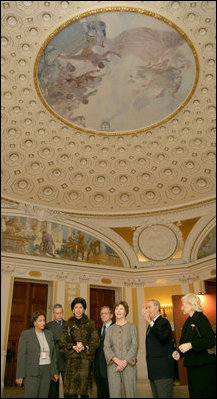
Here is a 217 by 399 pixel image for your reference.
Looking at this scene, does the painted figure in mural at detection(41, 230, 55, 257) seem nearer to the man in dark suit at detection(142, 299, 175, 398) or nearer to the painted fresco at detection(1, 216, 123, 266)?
the painted fresco at detection(1, 216, 123, 266)

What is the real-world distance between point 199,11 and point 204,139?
239 inches

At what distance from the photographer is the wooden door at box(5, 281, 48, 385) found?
14.5m

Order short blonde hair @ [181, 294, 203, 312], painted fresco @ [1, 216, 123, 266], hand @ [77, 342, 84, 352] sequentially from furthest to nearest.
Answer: painted fresco @ [1, 216, 123, 266]
hand @ [77, 342, 84, 352]
short blonde hair @ [181, 294, 203, 312]

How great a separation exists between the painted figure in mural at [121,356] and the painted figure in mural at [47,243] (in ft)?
37.1

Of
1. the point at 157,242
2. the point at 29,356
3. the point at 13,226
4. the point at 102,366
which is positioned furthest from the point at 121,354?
the point at 157,242

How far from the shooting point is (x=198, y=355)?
5.57m

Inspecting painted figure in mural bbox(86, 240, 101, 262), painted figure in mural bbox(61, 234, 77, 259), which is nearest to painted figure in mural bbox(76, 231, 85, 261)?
painted figure in mural bbox(61, 234, 77, 259)

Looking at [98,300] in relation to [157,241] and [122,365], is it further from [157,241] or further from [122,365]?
[122,365]

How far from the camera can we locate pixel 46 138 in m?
17.0

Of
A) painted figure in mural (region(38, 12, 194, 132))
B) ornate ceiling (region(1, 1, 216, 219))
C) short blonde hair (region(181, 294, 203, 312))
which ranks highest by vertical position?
painted figure in mural (region(38, 12, 194, 132))

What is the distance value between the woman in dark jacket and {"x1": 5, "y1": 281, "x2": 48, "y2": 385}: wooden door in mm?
10990

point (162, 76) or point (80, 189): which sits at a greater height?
point (162, 76)

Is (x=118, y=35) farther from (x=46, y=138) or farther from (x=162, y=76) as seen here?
(x=46, y=138)

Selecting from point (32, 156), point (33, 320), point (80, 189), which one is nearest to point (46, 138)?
point (32, 156)
